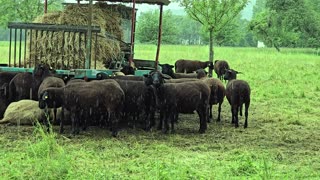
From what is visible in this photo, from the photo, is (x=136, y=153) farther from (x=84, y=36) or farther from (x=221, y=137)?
(x=84, y=36)

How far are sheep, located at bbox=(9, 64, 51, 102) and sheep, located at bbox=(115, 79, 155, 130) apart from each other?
6.51ft

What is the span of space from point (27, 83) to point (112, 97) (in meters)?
3.09

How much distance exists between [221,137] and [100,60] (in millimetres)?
4636

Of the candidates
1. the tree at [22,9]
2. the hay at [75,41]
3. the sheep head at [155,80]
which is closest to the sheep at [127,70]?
the hay at [75,41]

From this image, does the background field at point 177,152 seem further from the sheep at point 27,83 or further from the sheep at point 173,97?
the sheep at point 27,83

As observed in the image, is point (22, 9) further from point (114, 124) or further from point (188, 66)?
point (114, 124)

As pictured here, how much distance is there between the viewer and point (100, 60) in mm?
14289

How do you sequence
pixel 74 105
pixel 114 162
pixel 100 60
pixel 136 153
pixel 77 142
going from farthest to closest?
pixel 100 60
pixel 74 105
pixel 77 142
pixel 136 153
pixel 114 162

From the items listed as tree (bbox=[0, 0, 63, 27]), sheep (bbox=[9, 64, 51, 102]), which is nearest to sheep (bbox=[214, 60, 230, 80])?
tree (bbox=[0, 0, 63, 27])

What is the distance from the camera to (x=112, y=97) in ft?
35.7

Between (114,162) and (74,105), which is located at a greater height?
(74,105)

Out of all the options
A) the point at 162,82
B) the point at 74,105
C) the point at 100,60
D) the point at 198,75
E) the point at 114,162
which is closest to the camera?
the point at 114,162

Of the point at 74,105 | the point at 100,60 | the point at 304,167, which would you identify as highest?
the point at 100,60

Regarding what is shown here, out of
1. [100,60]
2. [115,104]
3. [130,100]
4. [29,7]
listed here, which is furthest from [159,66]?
[29,7]
